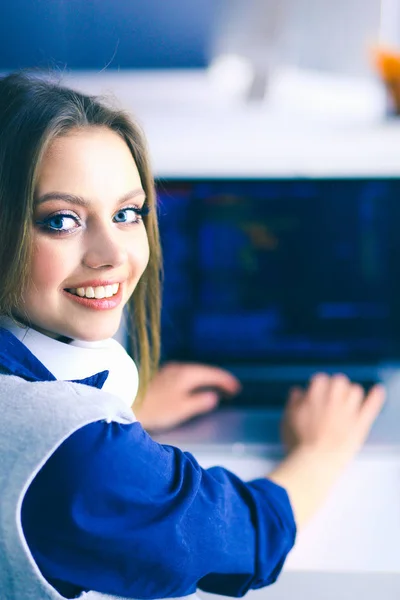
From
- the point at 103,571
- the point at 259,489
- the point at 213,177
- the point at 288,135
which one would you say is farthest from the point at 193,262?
the point at 103,571

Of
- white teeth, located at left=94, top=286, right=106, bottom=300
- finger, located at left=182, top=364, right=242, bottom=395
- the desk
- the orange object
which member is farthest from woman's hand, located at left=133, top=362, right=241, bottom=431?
the orange object

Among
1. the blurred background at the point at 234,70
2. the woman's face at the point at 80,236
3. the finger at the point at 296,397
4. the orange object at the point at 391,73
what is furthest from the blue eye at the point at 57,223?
the orange object at the point at 391,73

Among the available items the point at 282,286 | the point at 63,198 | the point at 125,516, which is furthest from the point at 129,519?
the point at 282,286

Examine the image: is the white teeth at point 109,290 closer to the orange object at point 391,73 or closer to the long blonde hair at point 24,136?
the long blonde hair at point 24,136

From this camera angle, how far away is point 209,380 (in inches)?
42.2

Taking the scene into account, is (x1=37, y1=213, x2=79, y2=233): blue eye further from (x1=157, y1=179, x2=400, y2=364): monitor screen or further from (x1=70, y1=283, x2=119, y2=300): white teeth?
(x1=157, y1=179, x2=400, y2=364): monitor screen

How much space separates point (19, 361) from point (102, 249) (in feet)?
0.38

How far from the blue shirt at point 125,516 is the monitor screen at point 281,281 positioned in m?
0.52

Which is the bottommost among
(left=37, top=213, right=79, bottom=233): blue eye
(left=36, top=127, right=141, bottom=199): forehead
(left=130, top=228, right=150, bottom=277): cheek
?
(left=130, top=228, right=150, bottom=277): cheek

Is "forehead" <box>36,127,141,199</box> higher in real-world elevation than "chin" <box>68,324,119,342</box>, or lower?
higher

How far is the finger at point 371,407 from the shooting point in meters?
0.87

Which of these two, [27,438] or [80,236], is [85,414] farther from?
[80,236]

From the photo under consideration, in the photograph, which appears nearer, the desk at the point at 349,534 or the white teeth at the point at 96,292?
the white teeth at the point at 96,292

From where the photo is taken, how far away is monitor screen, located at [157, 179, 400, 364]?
1081 mm
